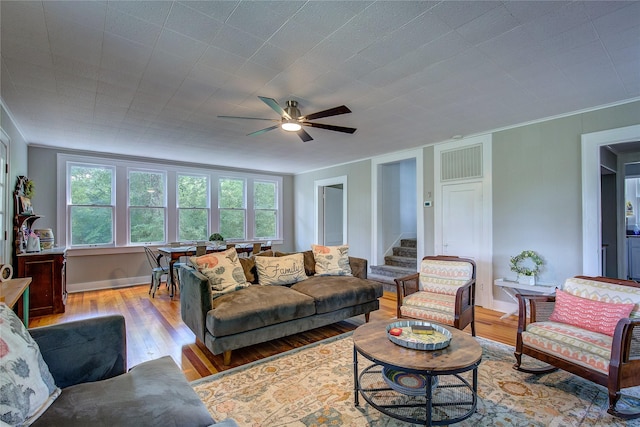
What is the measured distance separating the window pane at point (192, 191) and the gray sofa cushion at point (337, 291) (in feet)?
13.3

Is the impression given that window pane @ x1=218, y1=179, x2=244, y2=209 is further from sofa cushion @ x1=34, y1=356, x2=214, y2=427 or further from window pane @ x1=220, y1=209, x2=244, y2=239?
sofa cushion @ x1=34, y1=356, x2=214, y2=427

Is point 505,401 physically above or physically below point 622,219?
below

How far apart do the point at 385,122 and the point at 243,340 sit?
119 inches

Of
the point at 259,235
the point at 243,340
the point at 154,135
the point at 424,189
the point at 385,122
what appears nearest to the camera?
the point at 243,340

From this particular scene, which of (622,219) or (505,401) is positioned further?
(622,219)

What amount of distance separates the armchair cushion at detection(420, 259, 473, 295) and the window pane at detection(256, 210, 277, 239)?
5055 mm

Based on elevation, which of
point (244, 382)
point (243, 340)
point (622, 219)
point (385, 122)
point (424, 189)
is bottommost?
point (244, 382)

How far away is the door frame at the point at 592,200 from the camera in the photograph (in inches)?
134

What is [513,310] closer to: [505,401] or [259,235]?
[505,401]

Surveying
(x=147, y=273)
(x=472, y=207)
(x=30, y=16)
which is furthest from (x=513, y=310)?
(x=147, y=273)

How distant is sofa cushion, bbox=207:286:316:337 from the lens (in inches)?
106

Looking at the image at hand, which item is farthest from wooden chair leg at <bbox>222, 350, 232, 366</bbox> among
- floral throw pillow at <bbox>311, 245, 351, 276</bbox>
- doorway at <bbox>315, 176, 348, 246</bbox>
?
doorway at <bbox>315, 176, 348, 246</bbox>

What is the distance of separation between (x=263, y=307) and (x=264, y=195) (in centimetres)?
533

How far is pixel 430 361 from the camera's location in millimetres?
1823
